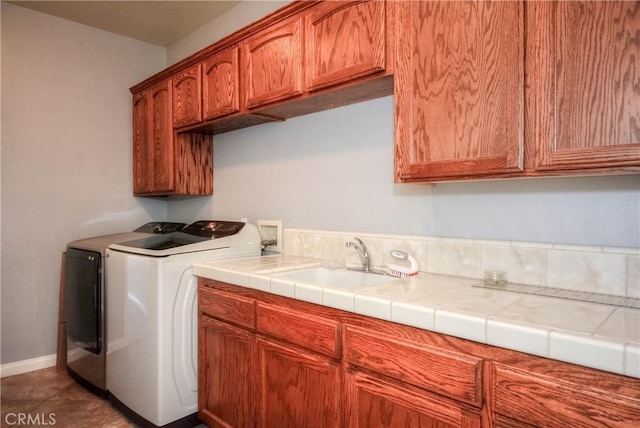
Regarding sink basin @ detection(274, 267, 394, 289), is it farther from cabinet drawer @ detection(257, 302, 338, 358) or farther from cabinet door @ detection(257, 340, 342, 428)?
cabinet door @ detection(257, 340, 342, 428)

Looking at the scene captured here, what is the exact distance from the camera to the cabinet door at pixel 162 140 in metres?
2.87

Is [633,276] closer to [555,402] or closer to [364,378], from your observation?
[555,402]

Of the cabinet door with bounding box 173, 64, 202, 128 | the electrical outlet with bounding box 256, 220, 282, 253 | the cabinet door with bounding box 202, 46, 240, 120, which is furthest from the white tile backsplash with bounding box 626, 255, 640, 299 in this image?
the cabinet door with bounding box 173, 64, 202, 128

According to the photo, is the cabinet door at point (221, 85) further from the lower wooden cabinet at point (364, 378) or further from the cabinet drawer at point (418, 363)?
the cabinet drawer at point (418, 363)

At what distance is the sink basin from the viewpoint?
187cm

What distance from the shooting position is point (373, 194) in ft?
6.55

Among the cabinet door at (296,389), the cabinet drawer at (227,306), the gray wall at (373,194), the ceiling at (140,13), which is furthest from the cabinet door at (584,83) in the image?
the ceiling at (140,13)

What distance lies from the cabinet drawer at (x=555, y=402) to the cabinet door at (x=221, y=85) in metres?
1.92

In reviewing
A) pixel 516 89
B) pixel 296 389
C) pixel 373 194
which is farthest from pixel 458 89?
pixel 296 389

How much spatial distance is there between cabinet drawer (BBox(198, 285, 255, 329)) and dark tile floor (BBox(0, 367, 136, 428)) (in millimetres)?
833

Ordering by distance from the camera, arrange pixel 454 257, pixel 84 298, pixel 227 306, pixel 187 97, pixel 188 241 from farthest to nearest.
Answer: pixel 187 97 < pixel 84 298 < pixel 188 241 < pixel 227 306 < pixel 454 257

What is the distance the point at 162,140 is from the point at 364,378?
239 centimetres

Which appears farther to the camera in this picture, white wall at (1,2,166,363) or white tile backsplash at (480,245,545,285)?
white wall at (1,2,166,363)

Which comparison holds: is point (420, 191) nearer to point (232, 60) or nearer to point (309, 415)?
point (309, 415)
